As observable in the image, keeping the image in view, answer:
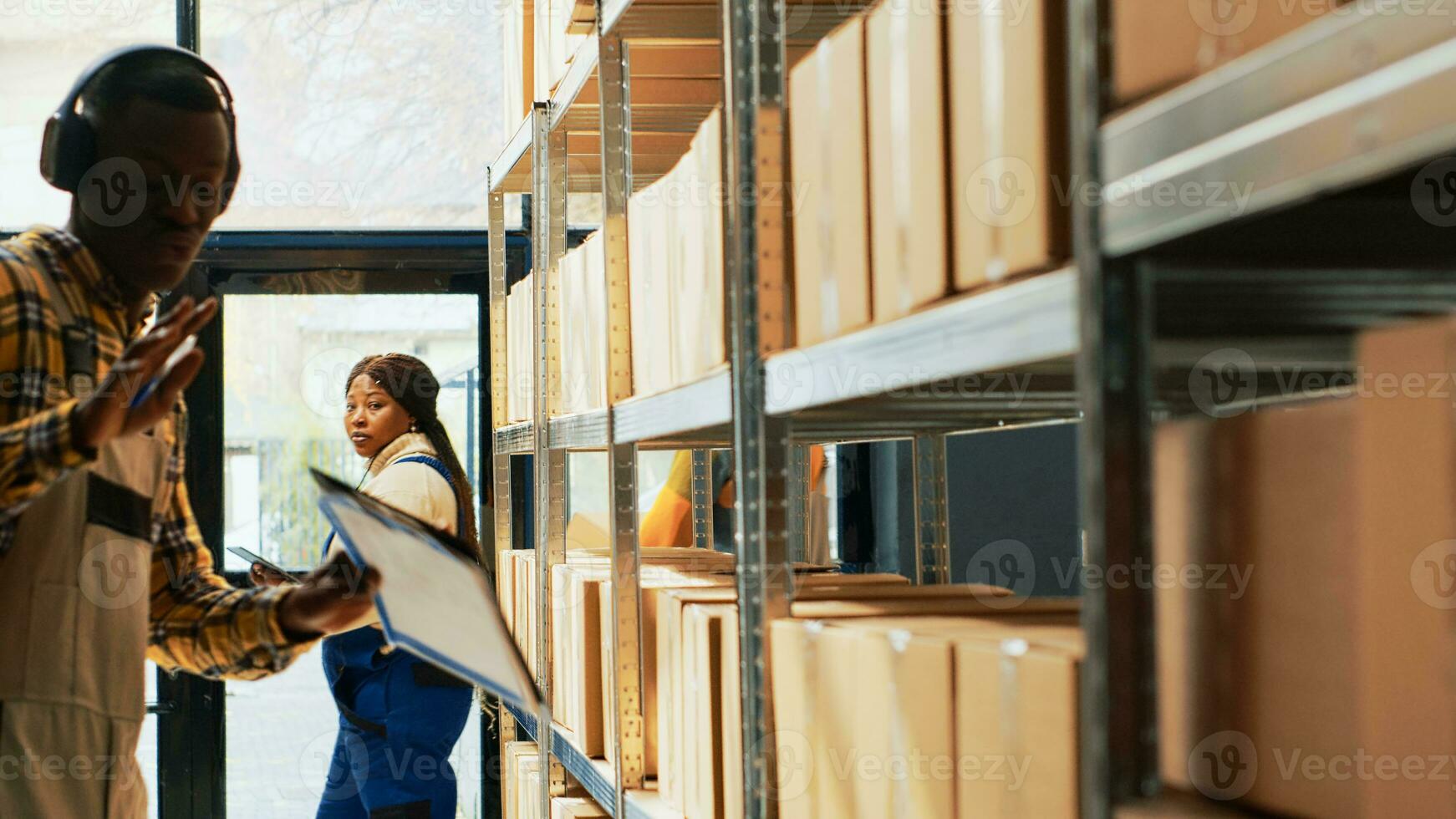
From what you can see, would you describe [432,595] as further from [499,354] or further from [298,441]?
[298,441]

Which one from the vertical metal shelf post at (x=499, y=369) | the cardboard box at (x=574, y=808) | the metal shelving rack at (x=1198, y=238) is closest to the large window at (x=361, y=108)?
the vertical metal shelf post at (x=499, y=369)

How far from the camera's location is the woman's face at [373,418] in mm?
3553

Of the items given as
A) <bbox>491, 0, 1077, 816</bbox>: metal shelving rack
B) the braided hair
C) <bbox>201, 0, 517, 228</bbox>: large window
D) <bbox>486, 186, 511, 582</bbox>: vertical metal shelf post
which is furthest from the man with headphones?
<bbox>201, 0, 517, 228</bbox>: large window

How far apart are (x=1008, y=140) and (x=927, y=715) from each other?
44cm

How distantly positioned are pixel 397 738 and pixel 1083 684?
2574 mm

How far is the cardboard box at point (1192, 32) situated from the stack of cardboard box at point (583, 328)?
142cm

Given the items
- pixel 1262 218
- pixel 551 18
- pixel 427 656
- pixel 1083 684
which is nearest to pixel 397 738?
pixel 551 18

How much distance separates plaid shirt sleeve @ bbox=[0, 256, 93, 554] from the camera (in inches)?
49.5

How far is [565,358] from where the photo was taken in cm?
260

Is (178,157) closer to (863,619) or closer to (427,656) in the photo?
(427,656)

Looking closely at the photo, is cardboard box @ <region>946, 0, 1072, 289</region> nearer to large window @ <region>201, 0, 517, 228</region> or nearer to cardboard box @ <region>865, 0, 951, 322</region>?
cardboard box @ <region>865, 0, 951, 322</region>

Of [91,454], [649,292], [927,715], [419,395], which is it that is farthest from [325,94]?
[927,715]

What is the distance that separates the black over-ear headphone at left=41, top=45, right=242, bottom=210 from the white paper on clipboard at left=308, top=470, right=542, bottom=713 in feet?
1.66

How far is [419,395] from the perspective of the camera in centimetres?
356
